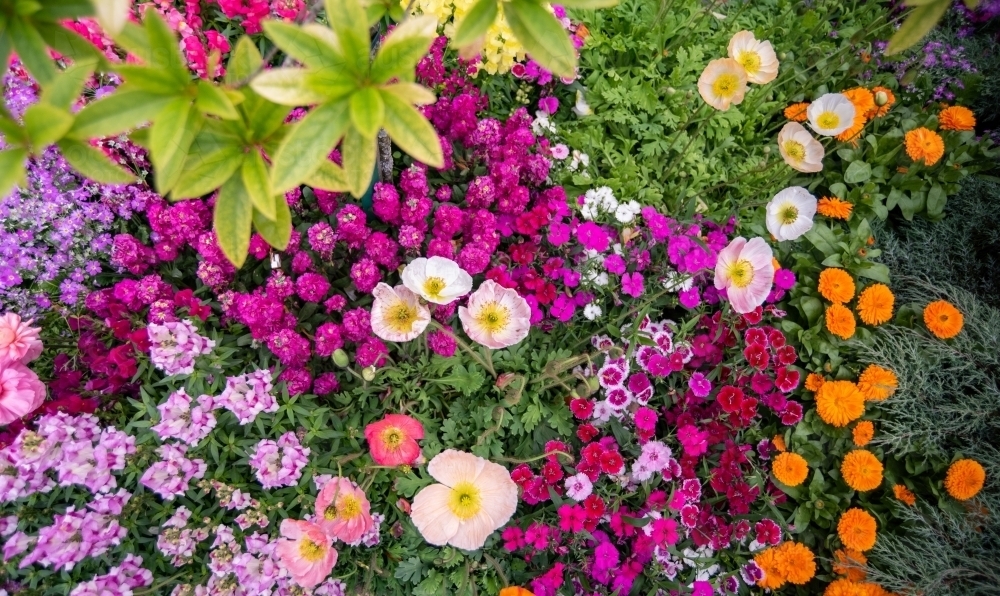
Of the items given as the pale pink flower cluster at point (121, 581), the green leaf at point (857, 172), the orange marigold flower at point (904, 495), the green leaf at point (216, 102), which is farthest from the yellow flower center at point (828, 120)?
the pale pink flower cluster at point (121, 581)

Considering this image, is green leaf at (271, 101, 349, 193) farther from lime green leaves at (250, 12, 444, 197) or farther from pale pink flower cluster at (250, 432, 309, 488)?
pale pink flower cluster at (250, 432, 309, 488)

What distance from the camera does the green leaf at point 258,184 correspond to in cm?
84

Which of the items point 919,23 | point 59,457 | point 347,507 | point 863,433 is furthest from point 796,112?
point 59,457

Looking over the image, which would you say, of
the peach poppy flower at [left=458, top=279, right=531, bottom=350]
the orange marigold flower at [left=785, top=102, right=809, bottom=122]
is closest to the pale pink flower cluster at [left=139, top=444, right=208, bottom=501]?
the peach poppy flower at [left=458, top=279, right=531, bottom=350]

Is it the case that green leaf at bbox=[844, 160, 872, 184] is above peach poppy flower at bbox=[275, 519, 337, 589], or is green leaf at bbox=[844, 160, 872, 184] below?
below

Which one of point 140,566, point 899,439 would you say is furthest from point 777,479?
point 140,566

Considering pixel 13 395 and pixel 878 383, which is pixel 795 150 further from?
pixel 13 395

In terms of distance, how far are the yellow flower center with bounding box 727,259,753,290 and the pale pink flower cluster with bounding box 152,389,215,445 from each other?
1557mm

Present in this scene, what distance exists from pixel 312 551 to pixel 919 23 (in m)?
1.67

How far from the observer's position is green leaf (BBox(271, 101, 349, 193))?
763 mm

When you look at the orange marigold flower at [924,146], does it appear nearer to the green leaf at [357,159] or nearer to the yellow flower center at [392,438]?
the yellow flower center at [392,438]

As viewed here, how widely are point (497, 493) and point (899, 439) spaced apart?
137 cm

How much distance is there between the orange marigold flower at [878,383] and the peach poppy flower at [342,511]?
1.66m

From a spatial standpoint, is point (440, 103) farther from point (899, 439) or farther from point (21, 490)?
point (899, 439)
